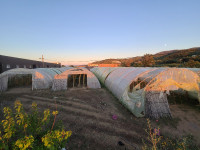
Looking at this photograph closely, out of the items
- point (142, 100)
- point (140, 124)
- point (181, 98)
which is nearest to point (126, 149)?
point (140, 124)

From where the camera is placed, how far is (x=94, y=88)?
12.8 metres

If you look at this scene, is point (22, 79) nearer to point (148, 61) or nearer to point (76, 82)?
point (76, 82)

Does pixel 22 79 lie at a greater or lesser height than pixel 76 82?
greater

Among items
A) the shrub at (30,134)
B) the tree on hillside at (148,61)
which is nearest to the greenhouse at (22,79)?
the shrub at (30,134)

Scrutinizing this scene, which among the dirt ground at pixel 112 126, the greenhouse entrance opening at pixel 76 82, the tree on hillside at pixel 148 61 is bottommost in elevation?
the dirt ground at pixel 112 126

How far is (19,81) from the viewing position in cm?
1429

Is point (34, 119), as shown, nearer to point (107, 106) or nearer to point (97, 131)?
point (97, 131)

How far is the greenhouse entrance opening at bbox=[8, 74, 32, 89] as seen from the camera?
44.2ft

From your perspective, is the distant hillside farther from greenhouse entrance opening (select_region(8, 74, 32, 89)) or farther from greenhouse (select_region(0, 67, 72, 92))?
greenhouse entrance opening (select_region(8, 74, 32, 89))

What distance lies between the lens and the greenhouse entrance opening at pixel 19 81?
13.5 m

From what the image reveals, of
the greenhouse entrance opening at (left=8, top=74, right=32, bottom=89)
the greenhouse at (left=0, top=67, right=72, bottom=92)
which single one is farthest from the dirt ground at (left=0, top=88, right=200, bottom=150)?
the greenhouse entrance opening at (left=8, top=74, right=32, bottom=89)

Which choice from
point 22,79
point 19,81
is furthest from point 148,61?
point 19,81

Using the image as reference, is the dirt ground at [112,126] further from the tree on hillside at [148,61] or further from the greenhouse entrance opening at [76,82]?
the tree on hillside at [148,61]

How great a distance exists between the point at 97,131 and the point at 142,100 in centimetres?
358
